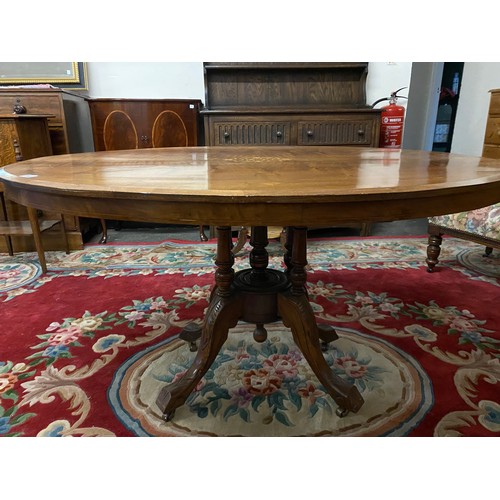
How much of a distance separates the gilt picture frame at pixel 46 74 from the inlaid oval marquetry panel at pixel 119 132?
59 cm

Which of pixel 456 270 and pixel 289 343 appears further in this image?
pixel 456 270

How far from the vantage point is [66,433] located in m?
1.14

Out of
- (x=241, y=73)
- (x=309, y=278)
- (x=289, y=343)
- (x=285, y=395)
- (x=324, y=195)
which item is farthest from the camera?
(x=241, y=73)

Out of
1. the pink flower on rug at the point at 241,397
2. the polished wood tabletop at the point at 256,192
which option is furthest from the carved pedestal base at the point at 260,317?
the polished wood tabletop at the point at 256,192

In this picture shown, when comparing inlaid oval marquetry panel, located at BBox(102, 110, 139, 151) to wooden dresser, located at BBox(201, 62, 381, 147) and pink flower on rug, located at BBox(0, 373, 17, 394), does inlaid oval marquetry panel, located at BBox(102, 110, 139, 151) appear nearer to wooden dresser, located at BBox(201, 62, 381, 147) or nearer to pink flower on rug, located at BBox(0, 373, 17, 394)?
wooden dresser, located at BBox(201, 62, 381, 147)

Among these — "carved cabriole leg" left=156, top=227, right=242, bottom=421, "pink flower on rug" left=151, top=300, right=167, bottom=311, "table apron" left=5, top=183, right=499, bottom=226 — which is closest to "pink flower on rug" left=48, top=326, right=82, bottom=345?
"pink flower on rug" left=151, top=300, right=167, bottom=311

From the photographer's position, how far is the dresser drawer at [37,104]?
8.52ft

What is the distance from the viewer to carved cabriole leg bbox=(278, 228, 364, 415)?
3.98 feet

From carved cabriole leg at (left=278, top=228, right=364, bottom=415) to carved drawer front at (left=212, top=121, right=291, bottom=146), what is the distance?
1700mm

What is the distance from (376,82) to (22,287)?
2851mm

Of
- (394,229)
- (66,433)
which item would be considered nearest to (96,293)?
(66,433)

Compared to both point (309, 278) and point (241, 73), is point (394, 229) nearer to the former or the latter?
point (309, 278)

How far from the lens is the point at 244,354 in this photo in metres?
1.54

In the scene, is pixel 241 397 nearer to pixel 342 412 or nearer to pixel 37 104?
pixel 342 412
